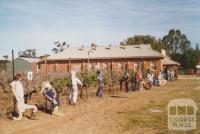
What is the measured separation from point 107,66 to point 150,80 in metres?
26.8

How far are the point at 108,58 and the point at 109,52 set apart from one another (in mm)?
1902

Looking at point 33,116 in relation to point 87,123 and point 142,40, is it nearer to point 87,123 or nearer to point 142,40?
point 87,123

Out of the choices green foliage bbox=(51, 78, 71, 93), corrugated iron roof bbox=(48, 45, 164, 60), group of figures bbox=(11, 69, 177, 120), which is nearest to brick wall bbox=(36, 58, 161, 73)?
corrugated iron roof bbox=(48, 45, 164, 60)

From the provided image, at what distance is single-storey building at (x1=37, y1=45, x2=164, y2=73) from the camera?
5938cm

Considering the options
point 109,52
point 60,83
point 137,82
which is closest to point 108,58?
point 109,52

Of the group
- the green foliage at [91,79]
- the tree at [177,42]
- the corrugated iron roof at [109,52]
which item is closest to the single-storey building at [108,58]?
the corrugated iron roof at [109,52]

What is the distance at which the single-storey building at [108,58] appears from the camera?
195 feet

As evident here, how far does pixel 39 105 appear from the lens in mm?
19125

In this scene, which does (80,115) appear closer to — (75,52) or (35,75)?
(35,75)

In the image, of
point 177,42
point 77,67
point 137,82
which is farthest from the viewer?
point 177,42

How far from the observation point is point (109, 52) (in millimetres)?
63375

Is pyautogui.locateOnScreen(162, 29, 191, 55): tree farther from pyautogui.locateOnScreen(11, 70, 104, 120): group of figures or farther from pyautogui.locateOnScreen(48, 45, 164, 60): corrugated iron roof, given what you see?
pyautogui.locateOnScreen(11, 70, 104, 120): group of figures

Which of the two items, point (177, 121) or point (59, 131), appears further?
point (59, 131)

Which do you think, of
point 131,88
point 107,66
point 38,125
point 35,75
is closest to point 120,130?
point 38,125
